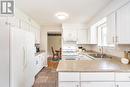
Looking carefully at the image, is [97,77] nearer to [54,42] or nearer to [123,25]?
[123,25]

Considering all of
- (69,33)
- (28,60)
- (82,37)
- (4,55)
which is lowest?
(28,60)

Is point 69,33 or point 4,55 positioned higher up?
point 69,33

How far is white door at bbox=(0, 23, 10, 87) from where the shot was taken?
2268 millimetres

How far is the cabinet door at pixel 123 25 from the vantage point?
2584 millimetres

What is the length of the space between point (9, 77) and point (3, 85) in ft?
0.48

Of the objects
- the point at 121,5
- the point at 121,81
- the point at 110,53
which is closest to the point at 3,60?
the point at 121,81

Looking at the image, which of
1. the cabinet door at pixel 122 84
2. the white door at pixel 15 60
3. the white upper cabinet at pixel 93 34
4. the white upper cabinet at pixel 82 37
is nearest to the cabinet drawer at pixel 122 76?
the cabinet door at pixel 122 84

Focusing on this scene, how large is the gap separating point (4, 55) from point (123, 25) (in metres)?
2.12

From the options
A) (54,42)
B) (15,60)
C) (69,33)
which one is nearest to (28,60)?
(15,60)

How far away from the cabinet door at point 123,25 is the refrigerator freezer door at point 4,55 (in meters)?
1.99

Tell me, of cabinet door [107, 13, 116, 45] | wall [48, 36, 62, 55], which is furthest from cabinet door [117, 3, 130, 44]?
wall [48, 36, 62, 55]

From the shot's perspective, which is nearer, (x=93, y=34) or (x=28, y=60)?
(x=28, y=60)

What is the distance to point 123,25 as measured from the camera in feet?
9.05

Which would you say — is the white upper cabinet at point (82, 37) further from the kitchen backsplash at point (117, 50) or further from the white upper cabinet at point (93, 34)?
the kitchen backsplash at point (117, 50)
